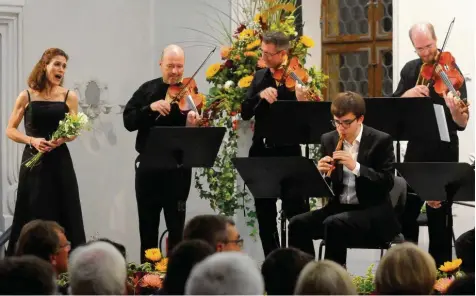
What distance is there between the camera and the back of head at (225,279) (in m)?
3.51

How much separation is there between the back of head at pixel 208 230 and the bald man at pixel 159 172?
6.54ft

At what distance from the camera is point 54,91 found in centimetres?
728

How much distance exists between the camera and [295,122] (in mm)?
6613

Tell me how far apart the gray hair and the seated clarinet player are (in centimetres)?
238

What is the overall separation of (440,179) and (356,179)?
46cm

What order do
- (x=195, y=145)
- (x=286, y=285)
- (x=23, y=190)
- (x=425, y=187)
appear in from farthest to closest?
(x=23, y=190) < (x=195, y=145) < (x=425, y=187) < (x=286, y=285)

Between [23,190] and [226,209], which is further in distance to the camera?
[226,209]

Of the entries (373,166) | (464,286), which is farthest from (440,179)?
(464,286)

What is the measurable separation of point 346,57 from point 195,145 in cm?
258

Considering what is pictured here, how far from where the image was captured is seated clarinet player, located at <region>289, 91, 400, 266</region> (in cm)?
616

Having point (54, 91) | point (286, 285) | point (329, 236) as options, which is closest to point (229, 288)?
point (286, 285)

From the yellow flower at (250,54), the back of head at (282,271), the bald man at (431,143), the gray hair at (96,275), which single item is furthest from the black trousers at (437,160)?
the gray hair at (96,275)

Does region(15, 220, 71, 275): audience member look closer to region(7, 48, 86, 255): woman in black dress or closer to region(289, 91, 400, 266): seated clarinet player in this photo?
region(289, 91, 400, 266): seated clarinet player

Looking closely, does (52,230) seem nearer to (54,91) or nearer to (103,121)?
(54,91)
